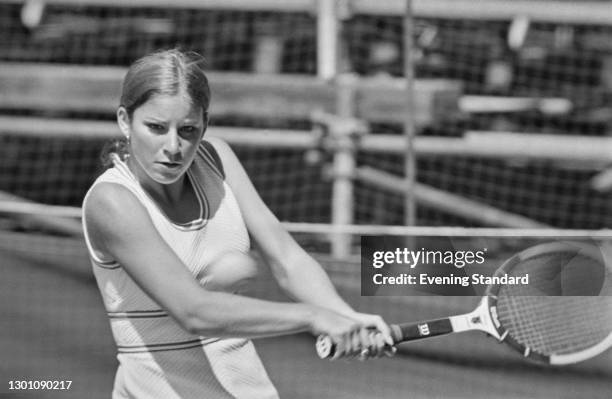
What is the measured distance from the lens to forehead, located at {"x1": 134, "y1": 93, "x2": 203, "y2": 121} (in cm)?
226

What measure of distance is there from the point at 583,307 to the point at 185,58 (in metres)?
1.40

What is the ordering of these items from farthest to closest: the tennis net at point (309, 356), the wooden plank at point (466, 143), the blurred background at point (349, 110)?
the wooden plank at point (466, 143) → the blurred background at point (349, 110) → the tennis net at point (309, 356)

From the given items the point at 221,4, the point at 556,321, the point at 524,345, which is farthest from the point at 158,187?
the point at 221,4

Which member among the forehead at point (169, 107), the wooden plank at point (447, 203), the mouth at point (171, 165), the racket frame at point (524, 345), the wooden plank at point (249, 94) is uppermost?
the wooden plank at point (249, 94)

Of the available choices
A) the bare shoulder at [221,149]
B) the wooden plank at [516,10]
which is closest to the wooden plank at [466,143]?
the wooden plank at [516,10]

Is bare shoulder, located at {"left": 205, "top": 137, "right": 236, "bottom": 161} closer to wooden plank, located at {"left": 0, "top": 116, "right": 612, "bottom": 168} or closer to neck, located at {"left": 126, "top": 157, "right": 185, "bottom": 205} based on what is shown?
neck, located at {"left": 126, "top": 157, "right": 185, "bottom": 205}

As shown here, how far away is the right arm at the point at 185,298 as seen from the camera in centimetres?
221

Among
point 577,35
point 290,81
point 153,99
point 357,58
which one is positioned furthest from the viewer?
point 577,35

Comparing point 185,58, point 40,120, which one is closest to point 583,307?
point 185,58

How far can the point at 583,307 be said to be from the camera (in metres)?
3.18

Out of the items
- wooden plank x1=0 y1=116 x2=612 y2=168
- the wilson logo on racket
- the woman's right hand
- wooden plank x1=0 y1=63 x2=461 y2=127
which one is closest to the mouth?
the woman's right hand

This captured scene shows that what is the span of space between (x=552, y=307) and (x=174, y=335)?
4.00ft

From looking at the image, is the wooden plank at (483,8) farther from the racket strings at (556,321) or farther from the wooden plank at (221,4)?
the racket strings at (556,321)

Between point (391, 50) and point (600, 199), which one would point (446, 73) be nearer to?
point (391, 50)
